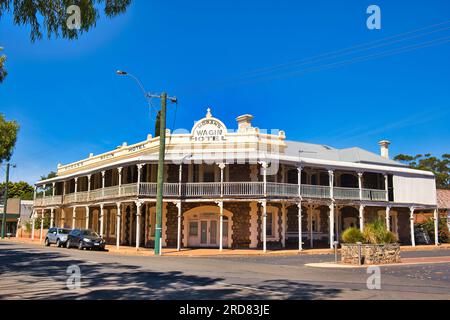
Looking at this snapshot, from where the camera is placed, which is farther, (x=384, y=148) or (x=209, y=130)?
(x=384, y=148)

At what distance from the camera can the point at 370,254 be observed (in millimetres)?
18781

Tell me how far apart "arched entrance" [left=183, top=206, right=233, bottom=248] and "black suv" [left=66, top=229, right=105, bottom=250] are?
17.9ft

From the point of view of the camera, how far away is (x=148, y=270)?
14734 mm

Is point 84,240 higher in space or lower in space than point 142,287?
higher

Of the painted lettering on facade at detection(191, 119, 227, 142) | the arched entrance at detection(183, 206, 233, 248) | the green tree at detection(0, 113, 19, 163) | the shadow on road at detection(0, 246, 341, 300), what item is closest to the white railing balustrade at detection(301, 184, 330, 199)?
the arched entrance at detection(183, 206, 233, 248)

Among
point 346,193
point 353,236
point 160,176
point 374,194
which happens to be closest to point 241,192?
point 160,176

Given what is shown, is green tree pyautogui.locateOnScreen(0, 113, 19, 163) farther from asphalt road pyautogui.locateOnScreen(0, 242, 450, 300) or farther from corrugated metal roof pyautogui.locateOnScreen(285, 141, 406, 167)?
corrugated metal roof pyautogui.locateOnScreen(285, 141, 406, 167)

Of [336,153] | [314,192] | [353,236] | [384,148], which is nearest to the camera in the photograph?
[353,236]

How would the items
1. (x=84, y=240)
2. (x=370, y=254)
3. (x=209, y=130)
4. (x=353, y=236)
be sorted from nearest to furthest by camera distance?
(x=370, y=254) < (x=353, y=236) < (x=84, y=240) < (x=209, y=130)

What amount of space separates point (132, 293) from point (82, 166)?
3305 centimetres

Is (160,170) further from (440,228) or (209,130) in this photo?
(440,228)

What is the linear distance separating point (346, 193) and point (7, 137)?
2220 centimetres

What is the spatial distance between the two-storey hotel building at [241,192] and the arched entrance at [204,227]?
0.21ft

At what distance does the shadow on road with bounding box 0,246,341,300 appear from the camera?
31.1ft
